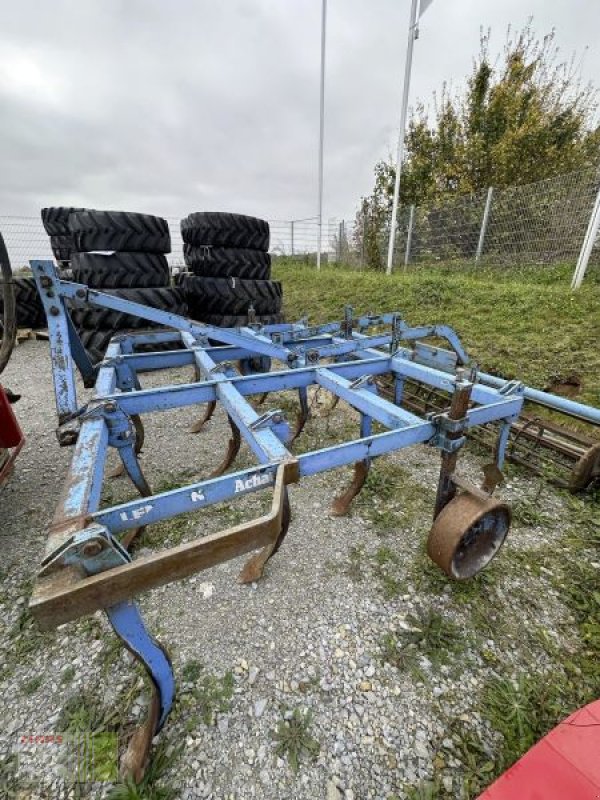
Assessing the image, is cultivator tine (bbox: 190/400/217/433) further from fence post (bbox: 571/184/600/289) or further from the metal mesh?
the metal mesh

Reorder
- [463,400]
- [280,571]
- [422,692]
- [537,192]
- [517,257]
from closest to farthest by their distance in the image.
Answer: [422,692] → [463,400] → [280,571] → [537,192] → [517,257]

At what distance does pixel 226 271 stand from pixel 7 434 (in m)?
4.35

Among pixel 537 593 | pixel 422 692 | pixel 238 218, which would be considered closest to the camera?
pixel 422 692

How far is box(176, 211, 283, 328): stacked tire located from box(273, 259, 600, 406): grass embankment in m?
1.54

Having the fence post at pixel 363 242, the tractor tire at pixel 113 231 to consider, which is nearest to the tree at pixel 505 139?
the fence post at pixel 363 242

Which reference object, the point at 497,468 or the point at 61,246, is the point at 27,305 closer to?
the point at 61,246

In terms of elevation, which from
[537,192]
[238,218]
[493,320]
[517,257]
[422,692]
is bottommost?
[422,692]

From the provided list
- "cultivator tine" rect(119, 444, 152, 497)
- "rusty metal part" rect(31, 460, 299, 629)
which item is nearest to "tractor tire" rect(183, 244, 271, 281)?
"cultivator tine" rect(119, 444, 152, 497)

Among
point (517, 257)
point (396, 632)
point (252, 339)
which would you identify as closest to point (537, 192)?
point (517, 257)

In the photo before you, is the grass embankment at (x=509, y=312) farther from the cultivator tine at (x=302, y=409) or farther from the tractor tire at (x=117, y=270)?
the tractor tire at (x=117, y=270)

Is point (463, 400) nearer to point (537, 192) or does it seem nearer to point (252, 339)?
point (252, 339)

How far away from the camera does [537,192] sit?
25.0ft

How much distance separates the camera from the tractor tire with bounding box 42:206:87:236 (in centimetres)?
739

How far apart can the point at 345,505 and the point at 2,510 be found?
8.04ft
